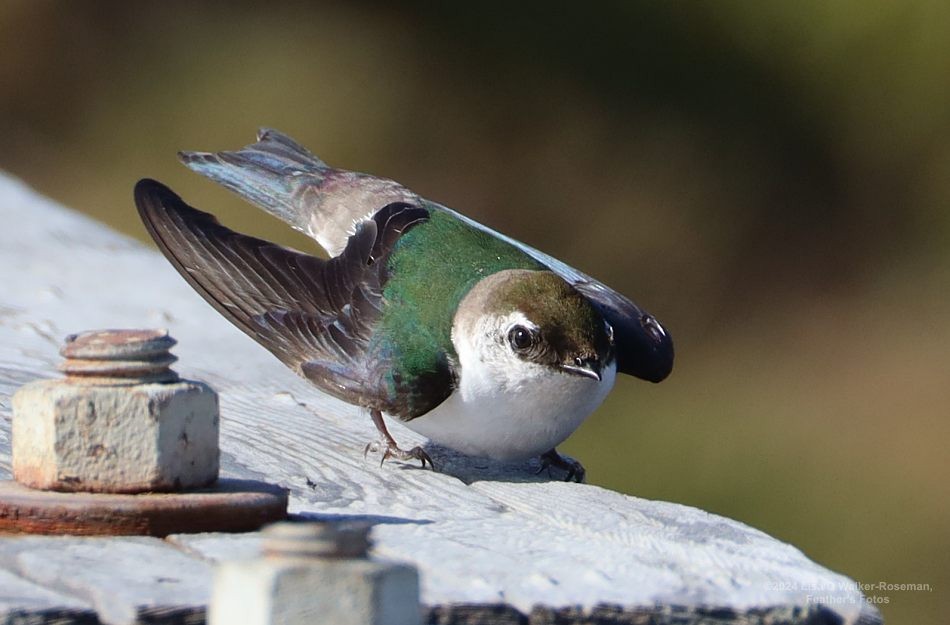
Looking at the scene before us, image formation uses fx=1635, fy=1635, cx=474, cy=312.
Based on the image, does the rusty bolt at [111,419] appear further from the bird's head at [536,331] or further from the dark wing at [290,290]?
the bird's head at [536,331]

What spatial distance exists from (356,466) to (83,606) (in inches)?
37.7

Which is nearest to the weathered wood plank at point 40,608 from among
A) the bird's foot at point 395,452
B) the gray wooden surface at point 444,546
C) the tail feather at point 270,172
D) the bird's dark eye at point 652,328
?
the gray wooden surface at point 444,546

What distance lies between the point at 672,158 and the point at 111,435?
7.67 metres

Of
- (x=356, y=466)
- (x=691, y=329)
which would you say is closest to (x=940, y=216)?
(x=691, y=329)

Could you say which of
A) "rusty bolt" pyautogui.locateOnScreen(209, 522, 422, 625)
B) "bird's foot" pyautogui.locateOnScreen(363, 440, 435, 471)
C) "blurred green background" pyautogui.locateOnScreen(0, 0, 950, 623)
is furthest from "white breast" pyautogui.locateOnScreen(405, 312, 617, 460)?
"blurred green background" pyautogui.locateOnScreen(0, 0, 950, 623)

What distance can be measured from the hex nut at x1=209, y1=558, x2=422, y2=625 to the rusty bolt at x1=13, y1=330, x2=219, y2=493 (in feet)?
1.59

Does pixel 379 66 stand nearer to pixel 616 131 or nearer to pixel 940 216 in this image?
pixel 616 131

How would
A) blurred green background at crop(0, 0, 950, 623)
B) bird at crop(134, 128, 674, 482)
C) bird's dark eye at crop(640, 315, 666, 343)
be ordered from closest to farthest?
bird at crop(134, 128, 674, 482) → bird's dark eye at crop(640, 315, 666, 343) → blurred green background at crop(0, 0, 950, 623)

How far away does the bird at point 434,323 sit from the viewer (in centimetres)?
296

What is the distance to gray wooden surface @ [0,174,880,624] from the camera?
1387mm

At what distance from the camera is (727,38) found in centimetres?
888

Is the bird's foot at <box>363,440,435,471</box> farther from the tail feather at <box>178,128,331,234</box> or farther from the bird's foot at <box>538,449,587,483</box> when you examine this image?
the tail feather at <box>178,128,331,234</box>

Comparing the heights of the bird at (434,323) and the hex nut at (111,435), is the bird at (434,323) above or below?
above

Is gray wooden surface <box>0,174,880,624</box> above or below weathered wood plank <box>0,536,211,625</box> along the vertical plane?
above
